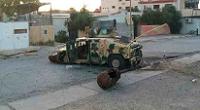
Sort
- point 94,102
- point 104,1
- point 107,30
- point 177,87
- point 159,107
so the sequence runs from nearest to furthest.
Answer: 1. point 159,107
2. point 94,102
3. point 177,87
4. point 107,30
5. point 104,1

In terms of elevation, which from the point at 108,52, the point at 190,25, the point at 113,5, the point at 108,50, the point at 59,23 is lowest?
the point at 108,52

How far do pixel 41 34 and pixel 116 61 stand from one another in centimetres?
2038

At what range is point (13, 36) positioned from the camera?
107ft

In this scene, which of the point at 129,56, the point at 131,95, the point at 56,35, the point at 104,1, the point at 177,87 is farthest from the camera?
the point at 104,1

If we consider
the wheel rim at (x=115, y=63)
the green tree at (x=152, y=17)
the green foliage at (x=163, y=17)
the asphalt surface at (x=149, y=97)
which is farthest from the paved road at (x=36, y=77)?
the green foliage at (x=163, y=17)

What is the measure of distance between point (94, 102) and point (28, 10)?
3482 centimetres

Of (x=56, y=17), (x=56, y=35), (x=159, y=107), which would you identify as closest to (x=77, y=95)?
(x=159, y=107)

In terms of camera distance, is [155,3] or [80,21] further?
[155,3]

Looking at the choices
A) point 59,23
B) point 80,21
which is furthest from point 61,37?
point 80,21

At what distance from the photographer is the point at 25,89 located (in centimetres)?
1425

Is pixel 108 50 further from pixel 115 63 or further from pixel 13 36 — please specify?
pixel 13 36

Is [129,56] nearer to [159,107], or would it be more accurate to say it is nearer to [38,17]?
[159,107]

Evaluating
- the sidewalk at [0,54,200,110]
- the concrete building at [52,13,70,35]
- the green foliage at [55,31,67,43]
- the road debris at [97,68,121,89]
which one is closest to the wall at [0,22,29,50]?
the green foliage at [55,31,67,43]

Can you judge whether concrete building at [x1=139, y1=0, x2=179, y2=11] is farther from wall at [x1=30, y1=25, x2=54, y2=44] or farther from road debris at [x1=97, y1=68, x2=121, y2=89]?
road debris at [x1=97, y1=68, x2=121, y2=89]
